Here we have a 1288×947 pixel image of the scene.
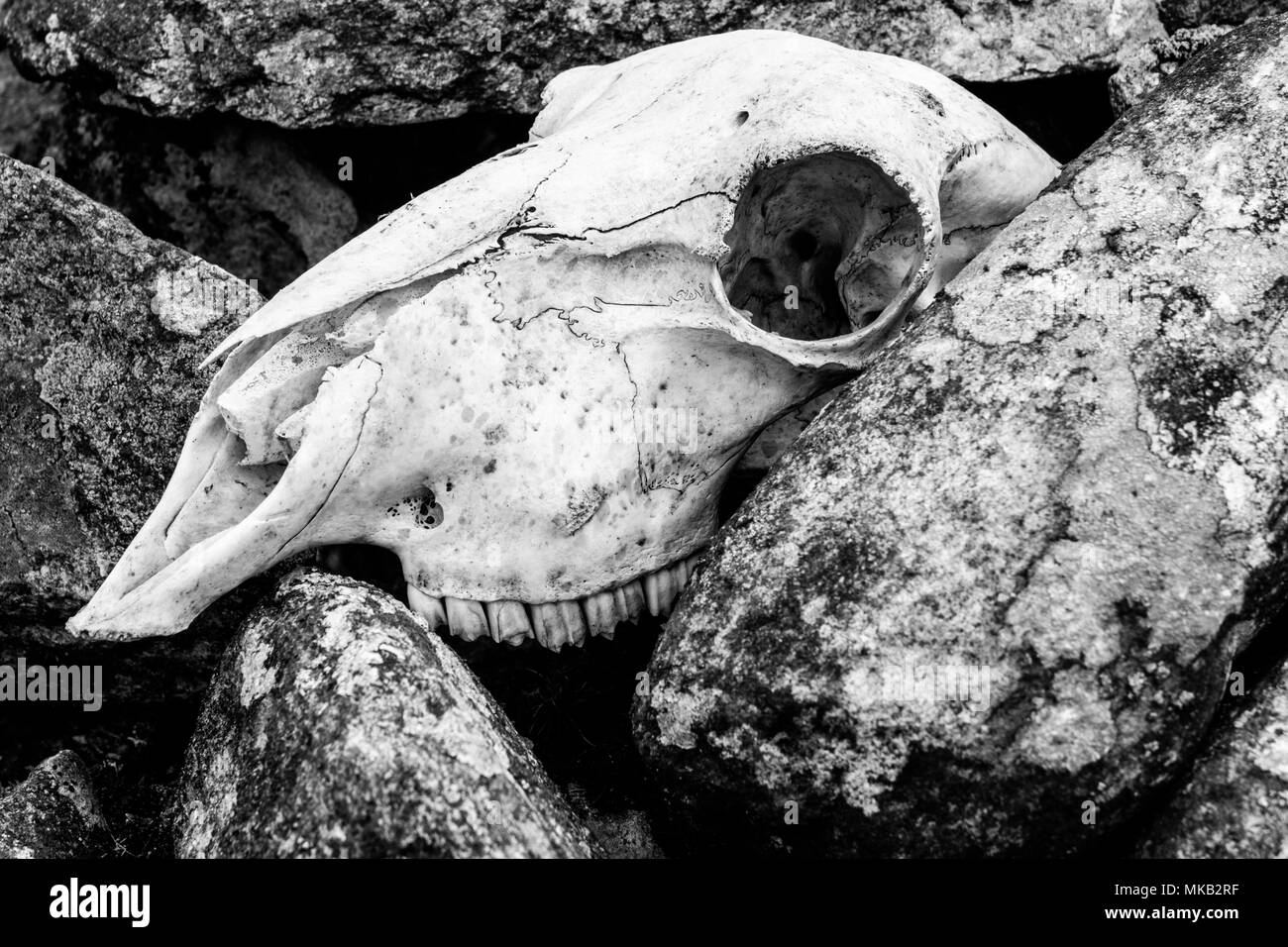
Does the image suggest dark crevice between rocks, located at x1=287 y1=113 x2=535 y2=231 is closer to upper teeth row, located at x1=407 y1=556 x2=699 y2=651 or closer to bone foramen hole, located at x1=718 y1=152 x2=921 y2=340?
bone foramen hole, located at x1=718 y1=152 x2=921 y2=340

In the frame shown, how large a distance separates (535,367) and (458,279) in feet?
0.62

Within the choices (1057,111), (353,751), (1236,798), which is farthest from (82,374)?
(1057,111)

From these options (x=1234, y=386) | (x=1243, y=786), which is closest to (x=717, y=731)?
(x=1243, y=786)

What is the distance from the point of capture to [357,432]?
6.59 ft

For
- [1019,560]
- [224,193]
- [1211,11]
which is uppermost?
[1211,11]

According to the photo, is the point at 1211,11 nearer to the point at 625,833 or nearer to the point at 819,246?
the point at 819,246

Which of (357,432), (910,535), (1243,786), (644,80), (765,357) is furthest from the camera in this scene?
(644,80)

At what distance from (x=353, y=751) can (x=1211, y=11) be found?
95.8 inches

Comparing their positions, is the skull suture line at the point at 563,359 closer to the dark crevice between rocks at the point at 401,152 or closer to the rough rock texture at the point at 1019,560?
the rough rock texture at the point at 1019,560

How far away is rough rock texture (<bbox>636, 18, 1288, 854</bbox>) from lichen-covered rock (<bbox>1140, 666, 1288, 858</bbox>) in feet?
0.16

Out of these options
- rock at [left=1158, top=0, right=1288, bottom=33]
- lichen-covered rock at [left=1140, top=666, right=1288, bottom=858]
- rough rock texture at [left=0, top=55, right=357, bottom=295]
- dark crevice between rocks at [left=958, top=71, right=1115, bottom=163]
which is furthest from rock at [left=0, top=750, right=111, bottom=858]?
rock at [left=1158, top=0, right=1288, bottom=33]

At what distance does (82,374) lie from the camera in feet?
8.25

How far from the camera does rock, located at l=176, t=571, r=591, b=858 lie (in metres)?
1.70

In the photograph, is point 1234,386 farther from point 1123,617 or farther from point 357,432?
point 357,432
